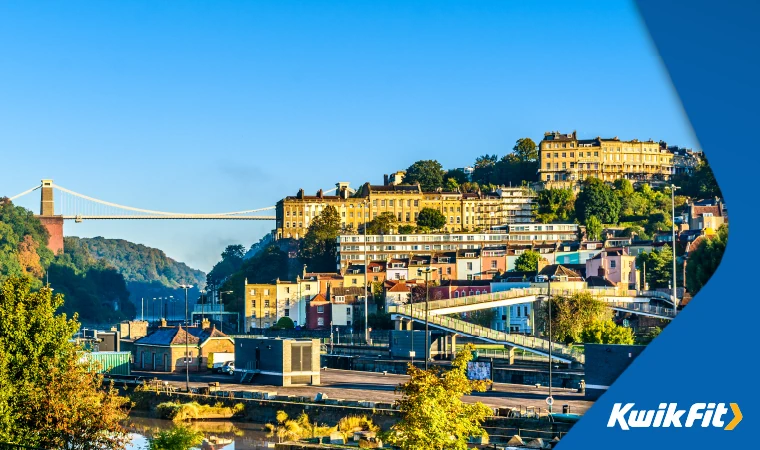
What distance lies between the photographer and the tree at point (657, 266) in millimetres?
49666

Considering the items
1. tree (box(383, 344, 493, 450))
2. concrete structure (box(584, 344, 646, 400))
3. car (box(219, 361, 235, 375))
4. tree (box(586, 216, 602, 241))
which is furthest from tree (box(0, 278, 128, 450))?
tree (box(586, 216, 602, 241))

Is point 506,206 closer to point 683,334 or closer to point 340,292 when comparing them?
point 340,292

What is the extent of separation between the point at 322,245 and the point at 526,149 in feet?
80.4

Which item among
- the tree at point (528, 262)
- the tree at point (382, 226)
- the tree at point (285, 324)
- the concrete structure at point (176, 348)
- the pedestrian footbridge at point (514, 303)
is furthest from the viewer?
the tree at point (382, 226)

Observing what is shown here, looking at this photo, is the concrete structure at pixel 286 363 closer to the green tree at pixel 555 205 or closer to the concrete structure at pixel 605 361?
the concrete structure at pixel 605 361

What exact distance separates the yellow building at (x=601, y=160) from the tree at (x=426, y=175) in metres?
8.09

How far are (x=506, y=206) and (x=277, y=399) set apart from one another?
57.2 metres

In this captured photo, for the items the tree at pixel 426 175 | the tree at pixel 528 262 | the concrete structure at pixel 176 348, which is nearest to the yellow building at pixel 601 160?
the tree at pixel 426 175

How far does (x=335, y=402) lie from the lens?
2295cm

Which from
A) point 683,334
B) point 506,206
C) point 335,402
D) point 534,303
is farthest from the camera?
point 506,206

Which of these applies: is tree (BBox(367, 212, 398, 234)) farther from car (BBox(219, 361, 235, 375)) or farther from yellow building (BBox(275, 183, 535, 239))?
car (BBox(219, 361, 235, 375))

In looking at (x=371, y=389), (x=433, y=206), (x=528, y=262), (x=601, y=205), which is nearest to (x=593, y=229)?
(x=601, y=205)

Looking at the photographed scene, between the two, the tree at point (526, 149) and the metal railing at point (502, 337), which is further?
the tree at point (526, 149)

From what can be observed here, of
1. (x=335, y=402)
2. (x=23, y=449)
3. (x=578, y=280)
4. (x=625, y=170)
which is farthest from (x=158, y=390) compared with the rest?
(x=625, y=170)
